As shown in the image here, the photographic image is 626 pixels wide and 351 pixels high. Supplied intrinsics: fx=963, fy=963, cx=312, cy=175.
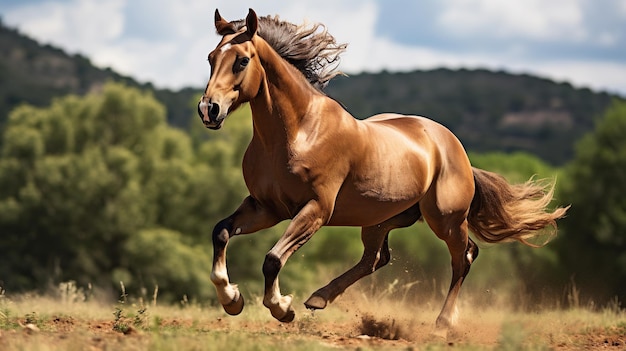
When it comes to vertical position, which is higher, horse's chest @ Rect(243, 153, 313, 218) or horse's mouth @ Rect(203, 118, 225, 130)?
horse's mouth @ Rect(203, 118, 225, 130)

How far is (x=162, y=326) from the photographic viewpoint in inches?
332

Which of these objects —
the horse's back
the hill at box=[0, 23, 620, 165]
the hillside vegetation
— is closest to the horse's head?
the horse's back

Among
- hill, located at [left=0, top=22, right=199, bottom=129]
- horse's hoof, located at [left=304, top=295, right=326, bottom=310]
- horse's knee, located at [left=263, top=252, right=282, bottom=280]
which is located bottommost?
horse's hoof, located at [left=304, top=295, right=326, bottom=310]

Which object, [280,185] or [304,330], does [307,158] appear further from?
[304,330]

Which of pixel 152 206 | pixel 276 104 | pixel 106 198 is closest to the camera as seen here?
pixel 276 104

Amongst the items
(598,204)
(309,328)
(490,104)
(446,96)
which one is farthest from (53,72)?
(309,328)

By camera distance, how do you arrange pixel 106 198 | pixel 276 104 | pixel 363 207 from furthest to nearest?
pixel 106 198, pixel 363 207, pixel 276 104

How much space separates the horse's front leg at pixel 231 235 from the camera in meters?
7.40

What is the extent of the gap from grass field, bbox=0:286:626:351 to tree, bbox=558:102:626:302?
109ft

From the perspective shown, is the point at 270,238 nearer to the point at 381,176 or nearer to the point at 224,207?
the point at 224,207

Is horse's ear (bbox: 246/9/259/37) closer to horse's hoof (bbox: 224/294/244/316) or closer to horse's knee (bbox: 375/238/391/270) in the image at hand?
horse's hoof (bbox: 224/294/244/316)

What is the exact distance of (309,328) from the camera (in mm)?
9141

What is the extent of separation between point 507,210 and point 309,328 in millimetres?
2551

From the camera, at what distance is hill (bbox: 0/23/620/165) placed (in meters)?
132
